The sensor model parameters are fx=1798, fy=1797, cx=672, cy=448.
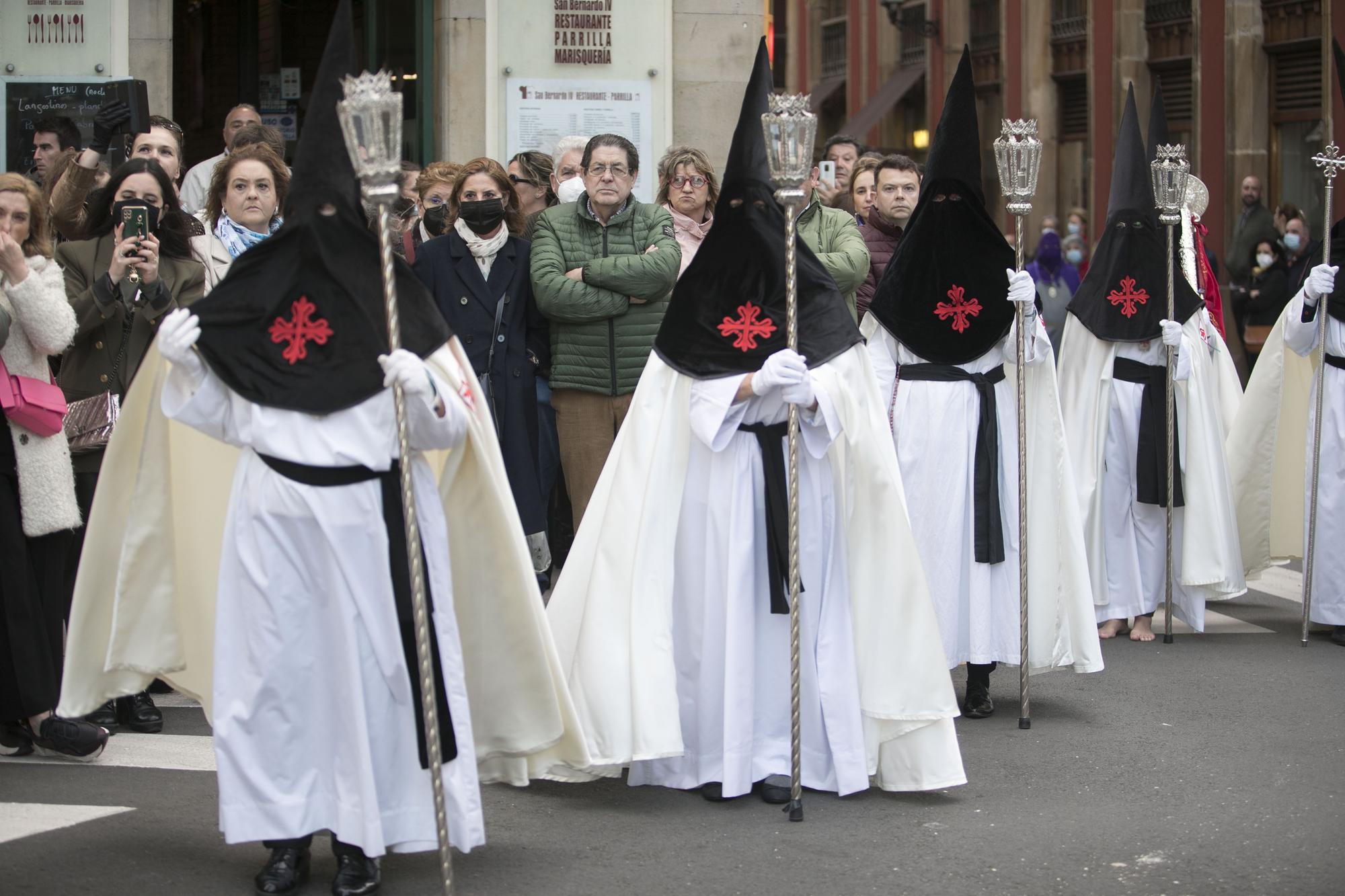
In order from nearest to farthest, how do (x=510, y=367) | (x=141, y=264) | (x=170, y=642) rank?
(x=170, y=642) → (x=141, y=264) → (x=510, y=367)

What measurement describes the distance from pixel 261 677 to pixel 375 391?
836 millimetres

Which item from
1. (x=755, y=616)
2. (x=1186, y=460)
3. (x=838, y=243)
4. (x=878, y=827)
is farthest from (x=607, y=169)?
(x=878, y=827)

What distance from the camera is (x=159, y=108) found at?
464 inches

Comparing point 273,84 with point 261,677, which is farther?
point 273,84

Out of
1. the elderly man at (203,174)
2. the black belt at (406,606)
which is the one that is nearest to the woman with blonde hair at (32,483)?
the black belt at (406,606)

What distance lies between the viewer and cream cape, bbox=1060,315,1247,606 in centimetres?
906

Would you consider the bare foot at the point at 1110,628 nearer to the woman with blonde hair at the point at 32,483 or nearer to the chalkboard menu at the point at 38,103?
the woman with blonde hair at the point at 32,483

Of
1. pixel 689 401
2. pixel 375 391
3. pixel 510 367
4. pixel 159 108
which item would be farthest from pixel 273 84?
pixel 375 391

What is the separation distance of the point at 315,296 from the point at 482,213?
127 inches

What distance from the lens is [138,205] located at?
6641mm

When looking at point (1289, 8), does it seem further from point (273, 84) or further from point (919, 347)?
point (919, 347)

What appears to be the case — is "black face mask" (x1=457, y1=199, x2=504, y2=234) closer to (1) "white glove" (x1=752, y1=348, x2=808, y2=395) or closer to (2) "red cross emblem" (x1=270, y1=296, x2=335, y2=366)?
(1) "white glove" (x1=752, y1=348, x2=808, y2=395)

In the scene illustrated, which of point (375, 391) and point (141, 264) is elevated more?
point (141, 264)

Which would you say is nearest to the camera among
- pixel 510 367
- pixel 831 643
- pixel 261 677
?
pixel 261 677
